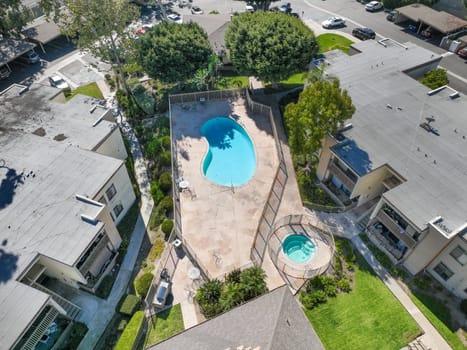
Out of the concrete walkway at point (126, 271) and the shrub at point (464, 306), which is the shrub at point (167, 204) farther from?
the shrub at point (464, 306)

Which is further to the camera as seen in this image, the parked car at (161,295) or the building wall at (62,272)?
the parked car at (161,295)

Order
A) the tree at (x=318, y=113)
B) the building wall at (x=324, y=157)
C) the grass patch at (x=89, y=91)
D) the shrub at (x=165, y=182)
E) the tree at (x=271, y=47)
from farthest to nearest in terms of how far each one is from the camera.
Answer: the grass patch at (x=89, y=91) → the tree at (x=271, y=47) → the shrub at (x=165, y=182) → the building wall at (x=324, y=157) → the tree at (x=318, y=113)

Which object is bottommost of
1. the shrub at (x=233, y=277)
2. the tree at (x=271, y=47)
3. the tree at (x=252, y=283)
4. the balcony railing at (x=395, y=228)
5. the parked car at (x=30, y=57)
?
the shrub at (x=233, y=277)

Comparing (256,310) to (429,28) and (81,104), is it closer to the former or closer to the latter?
(81,104)

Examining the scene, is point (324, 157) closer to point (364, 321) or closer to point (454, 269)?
point (454, 269)

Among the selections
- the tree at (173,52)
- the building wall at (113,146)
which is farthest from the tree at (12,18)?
the building wall at (113,146)

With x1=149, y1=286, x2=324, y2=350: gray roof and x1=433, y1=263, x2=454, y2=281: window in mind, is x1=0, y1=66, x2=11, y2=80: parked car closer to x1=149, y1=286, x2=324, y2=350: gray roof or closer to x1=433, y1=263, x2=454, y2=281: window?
x1=149, y1=286, x2=324, y2=350: gray roof
